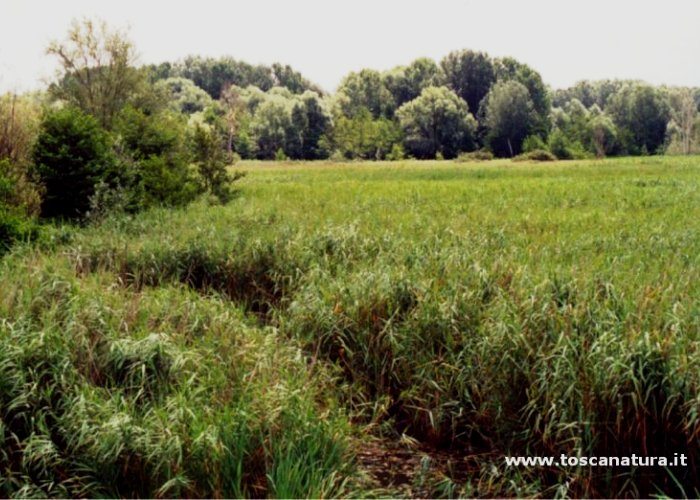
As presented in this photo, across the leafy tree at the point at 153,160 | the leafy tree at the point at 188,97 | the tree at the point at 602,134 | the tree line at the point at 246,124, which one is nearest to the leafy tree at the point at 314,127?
the tree line at the point at 246,124

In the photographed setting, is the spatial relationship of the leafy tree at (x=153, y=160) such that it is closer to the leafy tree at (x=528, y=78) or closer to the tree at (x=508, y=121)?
the tree at (x=508, y=121)

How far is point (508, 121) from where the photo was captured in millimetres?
75938

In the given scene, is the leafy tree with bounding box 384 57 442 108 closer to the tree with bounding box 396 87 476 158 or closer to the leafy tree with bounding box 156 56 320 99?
the tree with bounding box 396 87 476 158

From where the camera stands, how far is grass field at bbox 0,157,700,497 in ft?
18.1

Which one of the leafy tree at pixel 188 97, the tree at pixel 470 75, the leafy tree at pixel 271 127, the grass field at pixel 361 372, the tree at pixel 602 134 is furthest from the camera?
the tree at pixel 470 75

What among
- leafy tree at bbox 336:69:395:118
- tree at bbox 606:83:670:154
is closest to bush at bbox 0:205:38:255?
leafy tree at bbox 336:69:395:118

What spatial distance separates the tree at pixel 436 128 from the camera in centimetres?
7469

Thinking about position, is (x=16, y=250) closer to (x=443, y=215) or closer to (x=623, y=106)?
(x=443, y=215)

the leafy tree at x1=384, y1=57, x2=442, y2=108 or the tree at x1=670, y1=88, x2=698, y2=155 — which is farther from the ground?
the leafy tree at x1=384, y1=57, x2=442, y2=108

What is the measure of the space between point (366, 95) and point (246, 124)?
22.2m

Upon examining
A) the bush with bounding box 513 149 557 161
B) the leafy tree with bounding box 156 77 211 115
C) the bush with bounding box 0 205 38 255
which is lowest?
the bush with bounding box 0 205 38 255

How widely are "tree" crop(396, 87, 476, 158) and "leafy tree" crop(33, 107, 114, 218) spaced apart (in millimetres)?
59368

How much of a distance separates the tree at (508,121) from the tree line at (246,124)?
0.12m

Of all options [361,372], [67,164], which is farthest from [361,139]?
[361,372]
